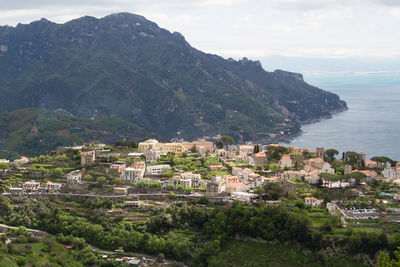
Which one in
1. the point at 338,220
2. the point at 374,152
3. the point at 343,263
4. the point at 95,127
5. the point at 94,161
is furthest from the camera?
the point at 95,127

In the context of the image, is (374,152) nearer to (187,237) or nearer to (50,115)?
(187,237)

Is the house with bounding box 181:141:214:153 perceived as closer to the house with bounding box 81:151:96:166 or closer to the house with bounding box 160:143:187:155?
the house with bounding box 160:143:187:155

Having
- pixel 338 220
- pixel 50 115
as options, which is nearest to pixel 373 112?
pixel 50 115

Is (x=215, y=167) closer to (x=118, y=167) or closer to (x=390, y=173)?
(x=118, y=167)

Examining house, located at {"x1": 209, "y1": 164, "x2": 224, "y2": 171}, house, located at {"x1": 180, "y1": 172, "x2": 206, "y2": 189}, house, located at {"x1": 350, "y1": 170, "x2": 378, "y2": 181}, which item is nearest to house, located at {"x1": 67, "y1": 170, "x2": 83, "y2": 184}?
house, located at {"x1": 180, "y1": 172, "x2": 206, "y2": 189}

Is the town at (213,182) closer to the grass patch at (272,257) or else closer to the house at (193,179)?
the house at (193,179)

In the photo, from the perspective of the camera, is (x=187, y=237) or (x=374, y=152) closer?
(x=187, y=237)

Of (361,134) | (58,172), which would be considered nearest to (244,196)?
(58,172)

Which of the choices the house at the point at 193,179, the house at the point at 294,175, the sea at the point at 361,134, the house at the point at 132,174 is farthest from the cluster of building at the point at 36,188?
the sea at the point at 361,134
